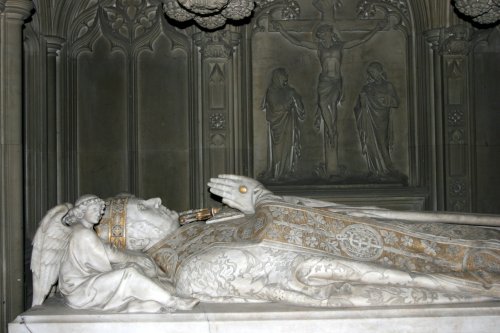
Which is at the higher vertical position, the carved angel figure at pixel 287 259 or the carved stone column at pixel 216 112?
the carved stone column at pixel 216 112

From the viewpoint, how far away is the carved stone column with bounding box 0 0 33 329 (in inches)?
215

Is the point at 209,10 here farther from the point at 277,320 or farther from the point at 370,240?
the point at 277,320

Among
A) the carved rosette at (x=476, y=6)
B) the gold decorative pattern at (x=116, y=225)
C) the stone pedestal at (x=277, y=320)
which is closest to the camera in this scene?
the stone pedestal at (x=277, y=320)

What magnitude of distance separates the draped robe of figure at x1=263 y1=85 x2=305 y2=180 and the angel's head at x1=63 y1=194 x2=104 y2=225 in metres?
4.38

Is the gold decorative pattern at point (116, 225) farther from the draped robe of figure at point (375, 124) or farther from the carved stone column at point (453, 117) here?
the carved stone column at point (453, 117)

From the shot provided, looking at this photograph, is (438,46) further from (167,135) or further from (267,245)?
(267,245)

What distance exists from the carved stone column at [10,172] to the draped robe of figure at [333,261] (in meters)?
1.82

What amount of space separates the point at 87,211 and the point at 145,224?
504 mm

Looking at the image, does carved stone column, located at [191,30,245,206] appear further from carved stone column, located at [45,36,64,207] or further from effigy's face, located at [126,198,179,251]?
effigy's face, located at [126,198,179,251]

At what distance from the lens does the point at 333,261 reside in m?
3.92

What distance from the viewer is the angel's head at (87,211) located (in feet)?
12.9

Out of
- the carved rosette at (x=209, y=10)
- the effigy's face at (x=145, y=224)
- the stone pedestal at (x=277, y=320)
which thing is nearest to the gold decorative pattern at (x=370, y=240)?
the effigy's face at (x=145, y=224)

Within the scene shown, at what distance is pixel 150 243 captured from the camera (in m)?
4.38

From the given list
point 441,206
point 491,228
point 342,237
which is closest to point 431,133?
point 441,206
